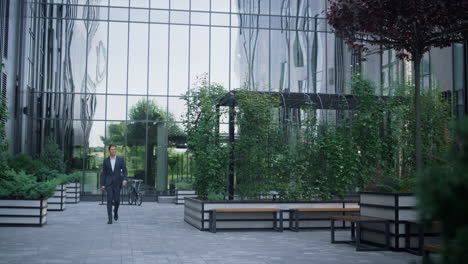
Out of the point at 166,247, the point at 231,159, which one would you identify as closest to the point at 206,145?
the point at 231,159

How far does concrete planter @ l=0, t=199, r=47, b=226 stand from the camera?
12.2m

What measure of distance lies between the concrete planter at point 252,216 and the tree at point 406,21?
3993 millimetres

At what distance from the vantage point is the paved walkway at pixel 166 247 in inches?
305

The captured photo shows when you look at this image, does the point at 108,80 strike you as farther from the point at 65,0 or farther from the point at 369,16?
the point at 369,16

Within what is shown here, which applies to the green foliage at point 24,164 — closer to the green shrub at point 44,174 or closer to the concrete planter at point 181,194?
the green shrub at point 44,174

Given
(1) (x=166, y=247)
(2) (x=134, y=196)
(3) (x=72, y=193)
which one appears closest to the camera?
(1) (x=166, y=247)

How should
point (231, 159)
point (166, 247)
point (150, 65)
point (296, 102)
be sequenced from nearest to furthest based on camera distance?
point (166, 247) < point (231, 159) < point (296, 102) < point (150, 65)

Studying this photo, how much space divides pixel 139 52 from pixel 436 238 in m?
20.7

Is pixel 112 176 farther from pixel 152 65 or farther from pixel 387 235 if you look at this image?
pixel 152 65

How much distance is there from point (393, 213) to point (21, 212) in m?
7.60

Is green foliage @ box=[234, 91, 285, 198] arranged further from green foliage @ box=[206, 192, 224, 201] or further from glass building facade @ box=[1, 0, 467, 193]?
glass building facade @ box=[1, 0, 467, 193]

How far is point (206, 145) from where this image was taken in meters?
13.3

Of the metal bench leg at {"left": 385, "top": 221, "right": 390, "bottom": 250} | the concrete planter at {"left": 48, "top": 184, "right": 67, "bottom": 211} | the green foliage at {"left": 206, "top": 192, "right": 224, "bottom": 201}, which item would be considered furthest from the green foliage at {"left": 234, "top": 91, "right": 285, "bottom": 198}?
the concrete planter at {"left": 48, "top": 184, "right": 67, "bottom": 211}

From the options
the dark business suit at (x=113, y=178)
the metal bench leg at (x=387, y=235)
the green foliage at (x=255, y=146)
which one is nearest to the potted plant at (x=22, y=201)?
the dark business suit at (x=113, y=178)
